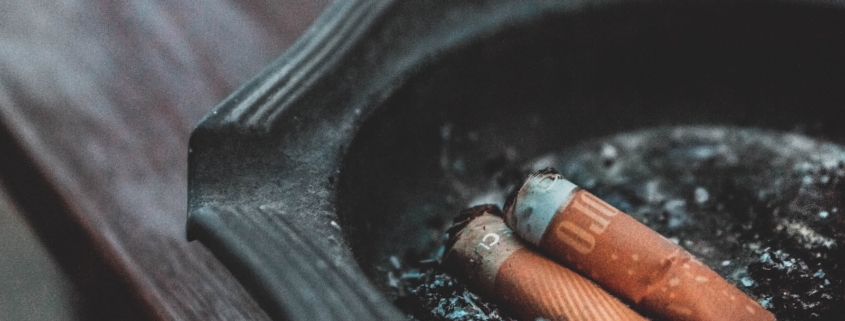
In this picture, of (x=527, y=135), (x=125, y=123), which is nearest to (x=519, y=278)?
(x=527, y=135)

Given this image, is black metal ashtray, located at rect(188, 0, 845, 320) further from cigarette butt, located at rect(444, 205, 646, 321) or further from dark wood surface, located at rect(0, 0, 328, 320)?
dark wood surface, located at rect(0, 0, 328, 320)

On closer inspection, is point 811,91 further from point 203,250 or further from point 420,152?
point 203,250

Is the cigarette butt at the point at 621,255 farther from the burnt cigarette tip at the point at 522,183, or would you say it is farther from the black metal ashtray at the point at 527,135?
the black metal ashtray at the point at 527,135

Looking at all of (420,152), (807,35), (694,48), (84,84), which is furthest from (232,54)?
(807,35)

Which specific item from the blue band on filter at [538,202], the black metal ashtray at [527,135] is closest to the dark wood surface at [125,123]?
the black metal ashtray at [527,135]

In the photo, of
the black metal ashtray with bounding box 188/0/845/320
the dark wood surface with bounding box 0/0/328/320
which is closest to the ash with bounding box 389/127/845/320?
the black metal ashtray with bounding box 188/0/845/320

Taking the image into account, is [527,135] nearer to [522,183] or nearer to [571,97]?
[571,97]
